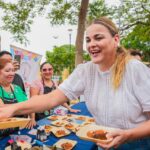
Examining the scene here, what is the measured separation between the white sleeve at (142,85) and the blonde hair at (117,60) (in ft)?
0.26

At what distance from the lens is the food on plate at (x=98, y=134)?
1.40 m

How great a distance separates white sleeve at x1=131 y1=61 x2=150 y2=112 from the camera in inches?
54.5

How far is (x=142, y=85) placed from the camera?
1.39 metres

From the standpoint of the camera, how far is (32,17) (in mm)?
8055

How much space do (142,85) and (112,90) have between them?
0.54 feet

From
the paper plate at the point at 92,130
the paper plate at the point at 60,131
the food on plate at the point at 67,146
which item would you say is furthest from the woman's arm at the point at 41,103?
the paper plate at the point at 60,131

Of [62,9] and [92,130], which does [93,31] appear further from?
[62,9]

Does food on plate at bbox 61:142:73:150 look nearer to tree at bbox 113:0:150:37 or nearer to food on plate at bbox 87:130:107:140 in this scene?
food on plate at bbox 87:130:107:140

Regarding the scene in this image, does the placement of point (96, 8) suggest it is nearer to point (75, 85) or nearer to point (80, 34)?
point (80, 34)

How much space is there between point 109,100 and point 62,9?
6.75m

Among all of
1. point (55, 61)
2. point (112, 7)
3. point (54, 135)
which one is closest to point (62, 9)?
point (112, 7)

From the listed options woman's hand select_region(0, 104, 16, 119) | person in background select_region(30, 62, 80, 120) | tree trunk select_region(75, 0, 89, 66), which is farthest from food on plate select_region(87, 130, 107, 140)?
tree trunk select_region(75, 0, 89, 66)

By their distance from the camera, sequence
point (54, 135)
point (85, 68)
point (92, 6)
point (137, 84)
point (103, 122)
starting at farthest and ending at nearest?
point (92, 6)
point (54, 135)
point (85, 68)
point (103, 122)
point (137, 84)

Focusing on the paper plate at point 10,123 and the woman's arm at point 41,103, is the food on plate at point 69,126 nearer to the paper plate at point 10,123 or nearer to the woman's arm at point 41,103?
the paper plate at point 10,123
